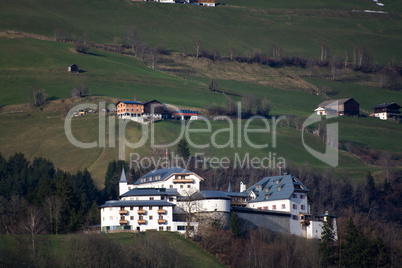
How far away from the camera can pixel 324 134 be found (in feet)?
539

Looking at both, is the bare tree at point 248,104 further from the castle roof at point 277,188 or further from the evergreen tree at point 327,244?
the evergreen tree at point 327,244

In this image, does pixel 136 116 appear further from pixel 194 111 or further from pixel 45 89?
pixel 45 89

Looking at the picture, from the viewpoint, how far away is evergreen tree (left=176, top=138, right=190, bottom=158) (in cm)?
13275

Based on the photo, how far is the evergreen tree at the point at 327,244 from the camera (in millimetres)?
84175

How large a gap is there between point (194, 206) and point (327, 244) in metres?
18.3

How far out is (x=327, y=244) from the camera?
88.1 metres

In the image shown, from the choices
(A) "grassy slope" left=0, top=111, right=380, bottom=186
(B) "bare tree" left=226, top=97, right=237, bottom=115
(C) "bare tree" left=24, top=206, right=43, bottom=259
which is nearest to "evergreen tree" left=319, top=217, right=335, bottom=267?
(C) "bare tree" left=24, top=206, right=43, bottom=259

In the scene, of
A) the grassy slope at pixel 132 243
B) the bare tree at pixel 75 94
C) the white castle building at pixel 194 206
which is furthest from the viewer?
the bare tree at pixel 75 94

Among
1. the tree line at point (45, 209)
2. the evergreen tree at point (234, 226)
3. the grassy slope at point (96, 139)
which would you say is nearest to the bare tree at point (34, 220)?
the tree line at point (45, 209)

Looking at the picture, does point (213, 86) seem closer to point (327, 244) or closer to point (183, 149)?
point (183, 149)

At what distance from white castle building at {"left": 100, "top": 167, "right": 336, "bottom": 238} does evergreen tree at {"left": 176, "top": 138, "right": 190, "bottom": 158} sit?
24666 millimetres

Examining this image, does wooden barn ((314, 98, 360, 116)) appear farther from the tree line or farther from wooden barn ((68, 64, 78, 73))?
the tree line

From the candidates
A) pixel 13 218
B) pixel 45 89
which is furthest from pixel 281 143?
pixel 13 218

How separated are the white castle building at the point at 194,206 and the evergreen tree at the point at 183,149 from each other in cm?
2467
